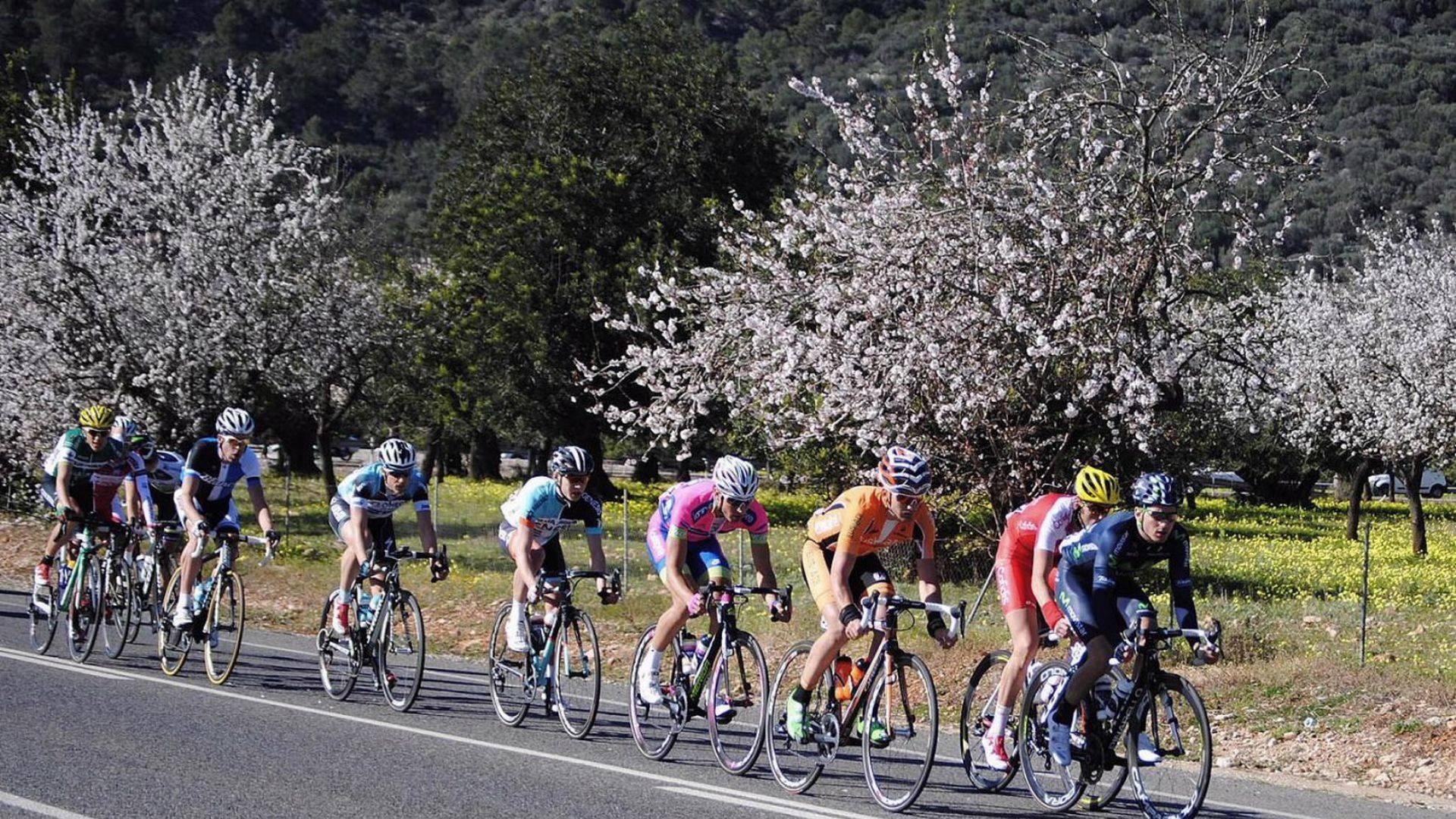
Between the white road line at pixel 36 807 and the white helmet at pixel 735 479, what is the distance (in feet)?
12.7

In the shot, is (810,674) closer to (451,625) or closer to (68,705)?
(68,705)

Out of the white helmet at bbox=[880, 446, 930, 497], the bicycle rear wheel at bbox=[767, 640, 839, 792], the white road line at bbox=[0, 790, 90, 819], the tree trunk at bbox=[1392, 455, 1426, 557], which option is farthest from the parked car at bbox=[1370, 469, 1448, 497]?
the white road line at bbox=[0, 790, 90, 819]

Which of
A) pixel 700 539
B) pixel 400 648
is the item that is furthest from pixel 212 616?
pixel 700 539

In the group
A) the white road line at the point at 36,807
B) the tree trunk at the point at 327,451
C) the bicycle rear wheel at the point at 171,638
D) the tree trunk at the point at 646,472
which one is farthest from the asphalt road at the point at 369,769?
the tree trunk at the point at 646,472

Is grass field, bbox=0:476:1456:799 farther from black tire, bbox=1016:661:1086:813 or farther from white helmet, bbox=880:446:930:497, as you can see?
white helmet, bbox=880:446:930:497

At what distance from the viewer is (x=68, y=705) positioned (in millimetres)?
10531

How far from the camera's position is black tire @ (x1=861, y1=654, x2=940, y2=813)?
25.7 feet

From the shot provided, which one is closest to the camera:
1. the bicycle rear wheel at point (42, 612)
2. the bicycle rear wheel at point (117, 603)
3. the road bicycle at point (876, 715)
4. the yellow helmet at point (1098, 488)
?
the road bicycle at point (876, 715)

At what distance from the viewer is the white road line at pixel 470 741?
8.07m

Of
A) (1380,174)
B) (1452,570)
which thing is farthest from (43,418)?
(1380,174)

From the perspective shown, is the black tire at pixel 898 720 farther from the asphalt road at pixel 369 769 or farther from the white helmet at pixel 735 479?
the white helmet at pixel 735 479

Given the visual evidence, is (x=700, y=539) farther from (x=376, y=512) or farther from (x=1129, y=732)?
(x=1129, y=732)

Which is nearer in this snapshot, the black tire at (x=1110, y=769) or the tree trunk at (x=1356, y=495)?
the black tire at (x=1110, y=769)

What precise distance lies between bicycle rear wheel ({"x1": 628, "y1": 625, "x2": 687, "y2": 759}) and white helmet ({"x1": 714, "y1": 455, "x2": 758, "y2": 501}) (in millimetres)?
1138
